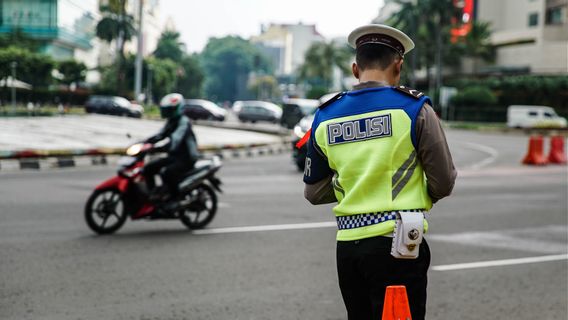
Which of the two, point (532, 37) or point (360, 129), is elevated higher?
point (532, 37)

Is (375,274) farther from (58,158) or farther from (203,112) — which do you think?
(203,112)

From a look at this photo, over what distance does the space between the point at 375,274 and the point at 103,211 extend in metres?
6.33

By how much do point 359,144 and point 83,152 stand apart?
17521 mm

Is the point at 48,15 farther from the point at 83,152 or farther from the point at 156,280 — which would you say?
the point at 156,280

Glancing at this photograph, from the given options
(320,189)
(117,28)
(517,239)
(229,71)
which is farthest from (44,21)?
(229,71)

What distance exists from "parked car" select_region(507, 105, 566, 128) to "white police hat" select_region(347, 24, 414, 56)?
49712 millimetres

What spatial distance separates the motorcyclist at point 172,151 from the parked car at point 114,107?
42.0 metres

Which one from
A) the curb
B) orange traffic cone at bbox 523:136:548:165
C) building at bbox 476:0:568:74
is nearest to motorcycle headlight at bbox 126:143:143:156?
the curb

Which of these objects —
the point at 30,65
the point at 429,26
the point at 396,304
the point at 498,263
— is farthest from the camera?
the point at 429,26

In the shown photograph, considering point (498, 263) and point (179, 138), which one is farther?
point (179, 138)

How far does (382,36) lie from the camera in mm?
2889

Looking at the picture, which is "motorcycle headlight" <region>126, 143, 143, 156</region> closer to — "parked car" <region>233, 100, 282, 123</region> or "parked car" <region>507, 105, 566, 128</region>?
"parked car" <region>233, 100, 282, 123</region>

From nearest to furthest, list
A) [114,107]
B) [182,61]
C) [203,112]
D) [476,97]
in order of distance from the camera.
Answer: [114,107]
[203,112]
[476,97]
[182,61]

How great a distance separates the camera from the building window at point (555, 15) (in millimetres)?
72438
